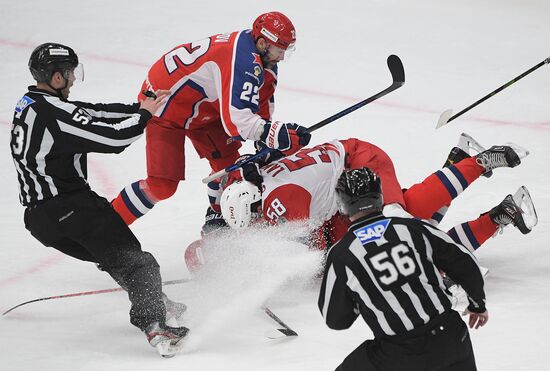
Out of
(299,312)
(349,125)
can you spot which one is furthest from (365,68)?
(299,312)

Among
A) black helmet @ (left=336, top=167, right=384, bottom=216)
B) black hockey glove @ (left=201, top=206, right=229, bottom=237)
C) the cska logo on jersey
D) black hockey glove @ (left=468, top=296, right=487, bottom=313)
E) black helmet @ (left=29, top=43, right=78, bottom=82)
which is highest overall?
black helmet @ (left=29, top=43, right=78, bottom=82)

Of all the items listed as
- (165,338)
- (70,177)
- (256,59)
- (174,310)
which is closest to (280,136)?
(256,59)

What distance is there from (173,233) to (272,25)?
1.40 metres

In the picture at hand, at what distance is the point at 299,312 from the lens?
12.4ft

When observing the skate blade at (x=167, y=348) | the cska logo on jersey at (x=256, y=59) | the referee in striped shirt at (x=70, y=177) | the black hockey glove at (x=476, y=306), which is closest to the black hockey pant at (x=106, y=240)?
the referee in striped shirt at (x=70, y=177)

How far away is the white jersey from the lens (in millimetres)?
3824

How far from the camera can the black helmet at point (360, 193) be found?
240 centimetres

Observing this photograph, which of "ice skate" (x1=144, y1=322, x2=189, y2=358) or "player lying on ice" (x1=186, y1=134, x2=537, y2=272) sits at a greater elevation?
"player lying on ice" (x1=186, y1=134, x2=537, y2=272)

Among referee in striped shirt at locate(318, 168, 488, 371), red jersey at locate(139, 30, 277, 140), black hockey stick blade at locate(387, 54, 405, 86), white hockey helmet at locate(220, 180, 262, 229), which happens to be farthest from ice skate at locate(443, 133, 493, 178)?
referee in striped shirt at locate(318, 168, 488, 371)

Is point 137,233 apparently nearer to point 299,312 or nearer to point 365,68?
point 299,312

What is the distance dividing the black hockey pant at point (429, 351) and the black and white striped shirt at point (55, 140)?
1483mm

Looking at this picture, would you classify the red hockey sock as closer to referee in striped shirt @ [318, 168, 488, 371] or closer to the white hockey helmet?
the white hockey helmet

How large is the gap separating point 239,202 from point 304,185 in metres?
0.31

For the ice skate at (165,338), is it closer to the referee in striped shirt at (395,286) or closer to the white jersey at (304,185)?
the white jersey at (304,185)
